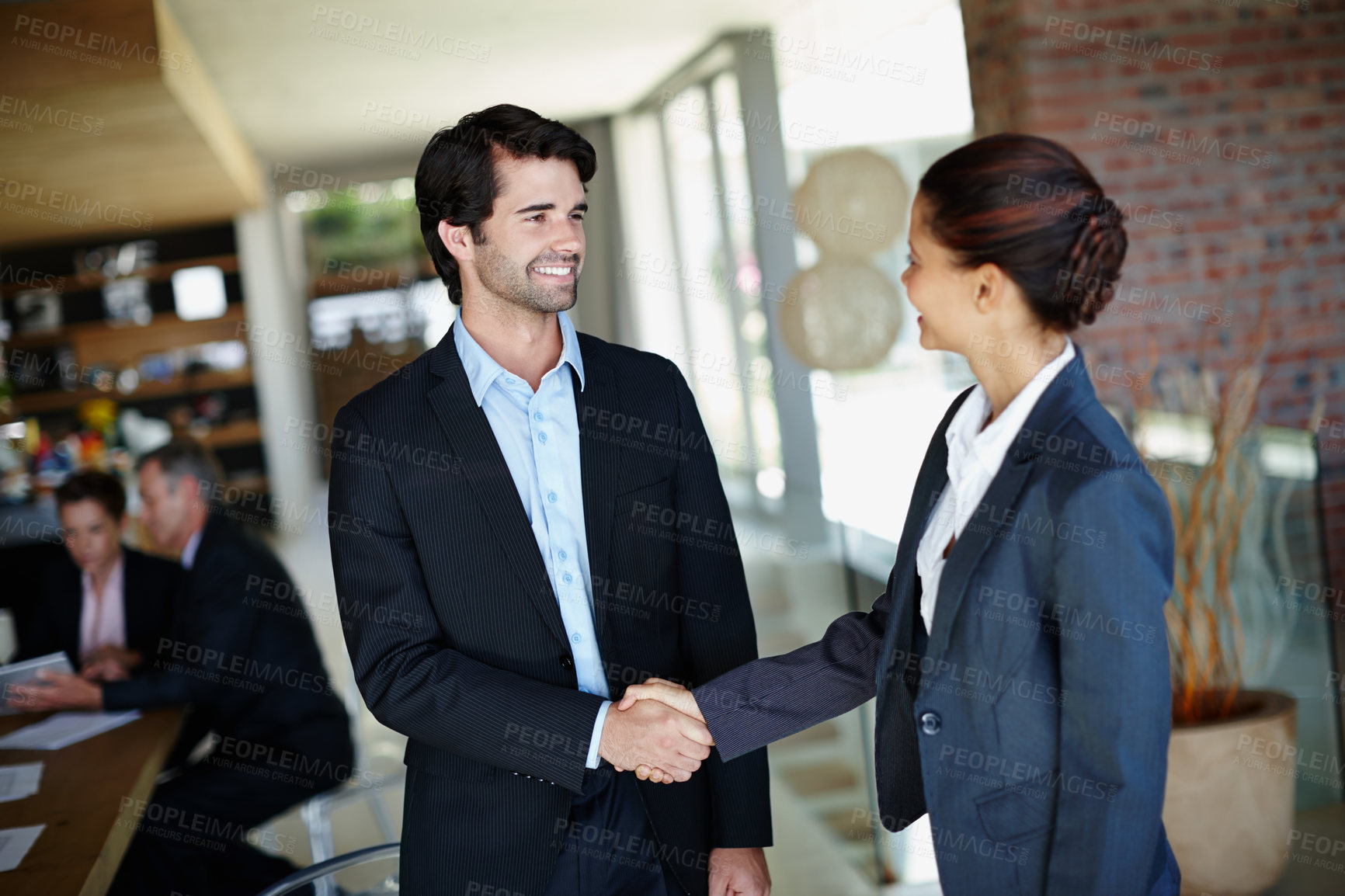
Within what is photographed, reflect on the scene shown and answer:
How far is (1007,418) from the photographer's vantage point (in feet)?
4.37

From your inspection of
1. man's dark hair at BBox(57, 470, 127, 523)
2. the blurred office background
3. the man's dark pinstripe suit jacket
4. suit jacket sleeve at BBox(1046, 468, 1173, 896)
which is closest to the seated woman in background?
man's dark hair at BBox(57, 470, 127, 523)

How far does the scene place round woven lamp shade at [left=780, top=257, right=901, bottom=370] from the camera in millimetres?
4992

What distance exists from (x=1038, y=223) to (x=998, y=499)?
0.31 meters

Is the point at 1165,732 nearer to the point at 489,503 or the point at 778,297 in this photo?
the point at 489,503

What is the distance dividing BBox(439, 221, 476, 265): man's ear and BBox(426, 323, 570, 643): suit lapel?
0.66 feet

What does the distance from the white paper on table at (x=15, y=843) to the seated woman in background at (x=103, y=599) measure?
1234 millimetres

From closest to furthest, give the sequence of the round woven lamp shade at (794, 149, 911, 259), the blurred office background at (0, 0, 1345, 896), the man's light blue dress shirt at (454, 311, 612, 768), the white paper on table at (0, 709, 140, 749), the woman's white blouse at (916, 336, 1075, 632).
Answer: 1. the woman's white blouse at (916, 336, 1075, 632)
2. the man's light blue dress shirt at (454, 311, 612, 768)
3. the white paper on table at (0, 709, 140, 749)
4. the blurred office background at (0, 0, 1345, 896)
5. the round woven lamp shade at (794, 149, 911, 259)

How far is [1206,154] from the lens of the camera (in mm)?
4133

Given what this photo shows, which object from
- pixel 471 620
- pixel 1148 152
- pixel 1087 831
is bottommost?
pixel 1087 831

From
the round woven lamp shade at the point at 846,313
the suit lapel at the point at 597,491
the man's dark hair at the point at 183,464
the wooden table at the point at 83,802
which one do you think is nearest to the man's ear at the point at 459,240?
the suit lapel at the point at 597,491

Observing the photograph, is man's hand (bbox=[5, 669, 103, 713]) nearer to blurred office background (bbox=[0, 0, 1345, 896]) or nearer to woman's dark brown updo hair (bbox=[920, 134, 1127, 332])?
blurred office background (bbox=[0, 0, 1345, 896])

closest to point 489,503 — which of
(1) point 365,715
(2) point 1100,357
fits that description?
(2) point 1100,357

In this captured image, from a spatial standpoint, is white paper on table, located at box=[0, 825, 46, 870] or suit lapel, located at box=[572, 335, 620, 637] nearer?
suit lapel, located at box=[572, 335, 620, 637]

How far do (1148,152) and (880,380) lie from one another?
236 centimetres
